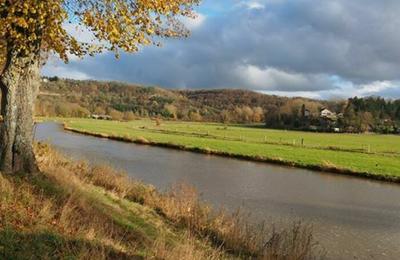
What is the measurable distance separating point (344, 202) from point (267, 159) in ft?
70.8

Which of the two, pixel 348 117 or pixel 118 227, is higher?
pixel 348 117

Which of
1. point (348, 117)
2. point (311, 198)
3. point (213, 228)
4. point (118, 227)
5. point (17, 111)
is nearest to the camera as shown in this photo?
point (118, 227)

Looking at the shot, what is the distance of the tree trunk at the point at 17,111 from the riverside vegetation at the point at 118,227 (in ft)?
1.72

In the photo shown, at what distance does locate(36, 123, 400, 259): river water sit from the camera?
17422mm

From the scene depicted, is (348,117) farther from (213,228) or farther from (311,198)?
(213,228)

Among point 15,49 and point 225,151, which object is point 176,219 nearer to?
point 15,49

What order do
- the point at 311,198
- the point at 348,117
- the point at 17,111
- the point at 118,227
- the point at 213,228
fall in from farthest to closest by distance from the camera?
the point at 348,117
the point at 311,198
the point at 213,228
the point at 17,111
the point at 118,227

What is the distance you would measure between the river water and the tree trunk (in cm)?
920

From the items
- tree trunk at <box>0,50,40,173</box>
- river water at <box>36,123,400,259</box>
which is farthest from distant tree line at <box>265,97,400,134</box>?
tree trunk at <box>0,50,40,173</box>

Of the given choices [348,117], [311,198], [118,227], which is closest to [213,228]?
[118,227]

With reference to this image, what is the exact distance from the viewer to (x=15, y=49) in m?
12.0

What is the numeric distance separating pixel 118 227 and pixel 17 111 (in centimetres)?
400

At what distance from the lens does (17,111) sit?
12.4 m

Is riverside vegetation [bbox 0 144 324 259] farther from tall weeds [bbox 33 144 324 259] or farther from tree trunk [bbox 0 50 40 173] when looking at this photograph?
tree trunk [bbox 0 50 40 173]
